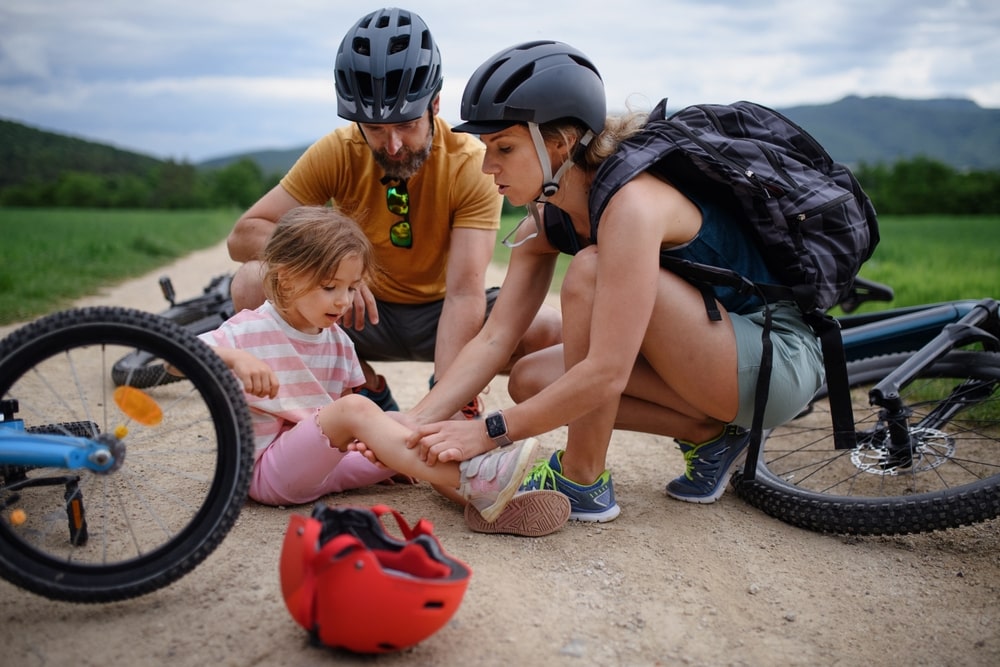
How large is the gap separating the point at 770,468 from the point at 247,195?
247 ft

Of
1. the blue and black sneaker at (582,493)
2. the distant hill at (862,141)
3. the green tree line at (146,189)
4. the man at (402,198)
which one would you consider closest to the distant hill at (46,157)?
the distant hill at (862,141)

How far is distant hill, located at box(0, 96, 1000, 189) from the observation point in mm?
52688

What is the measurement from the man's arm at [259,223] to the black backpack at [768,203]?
172 cm

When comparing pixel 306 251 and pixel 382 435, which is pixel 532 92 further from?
pixel 382 435

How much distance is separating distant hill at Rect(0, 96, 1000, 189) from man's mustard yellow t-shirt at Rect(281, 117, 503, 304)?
46085 millimetres

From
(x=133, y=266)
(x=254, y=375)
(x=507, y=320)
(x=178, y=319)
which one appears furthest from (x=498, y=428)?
(x=133, y=266)

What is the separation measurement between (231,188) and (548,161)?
7789 cm

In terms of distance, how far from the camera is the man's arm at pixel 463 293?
141 inches

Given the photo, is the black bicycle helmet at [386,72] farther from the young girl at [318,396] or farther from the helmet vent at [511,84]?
the helmet vent at [511,84]

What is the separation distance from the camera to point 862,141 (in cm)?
8131

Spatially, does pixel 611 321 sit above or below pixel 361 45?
below

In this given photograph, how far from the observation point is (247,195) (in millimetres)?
73625

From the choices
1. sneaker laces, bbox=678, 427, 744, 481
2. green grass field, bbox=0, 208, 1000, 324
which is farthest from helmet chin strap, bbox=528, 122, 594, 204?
green grass field, bbox=0, 208, 1000, 324

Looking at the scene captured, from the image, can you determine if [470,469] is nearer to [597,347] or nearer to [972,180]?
[597,347]
